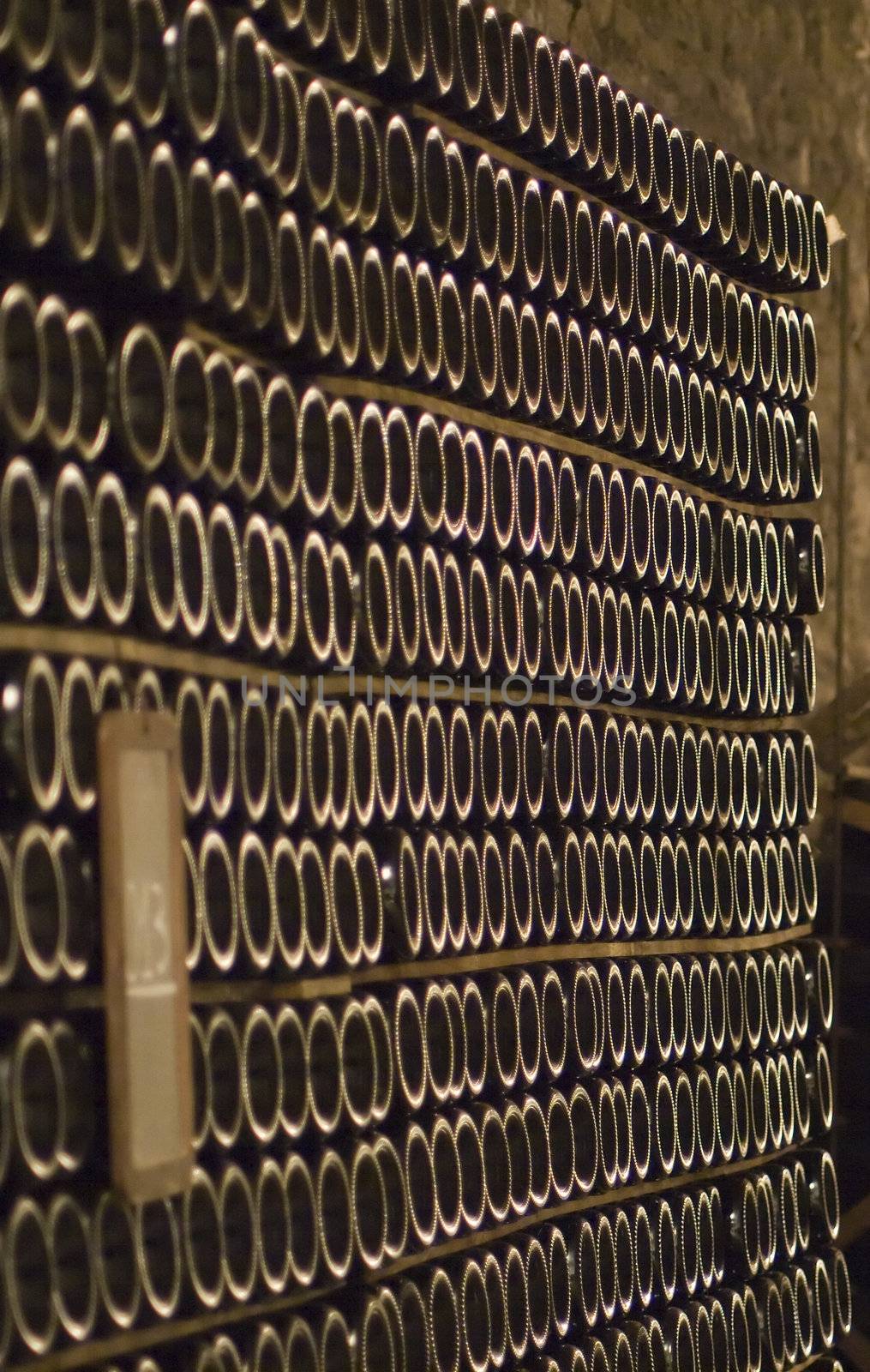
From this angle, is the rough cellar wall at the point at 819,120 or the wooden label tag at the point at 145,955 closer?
the wooden label tag at the point at 145,955

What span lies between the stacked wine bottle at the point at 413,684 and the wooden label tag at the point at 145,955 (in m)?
0.05

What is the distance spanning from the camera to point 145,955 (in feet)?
11.2

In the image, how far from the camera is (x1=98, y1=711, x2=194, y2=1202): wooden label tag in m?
3.36

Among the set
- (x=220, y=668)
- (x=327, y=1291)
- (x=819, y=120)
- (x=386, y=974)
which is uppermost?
(x=819, y=120)

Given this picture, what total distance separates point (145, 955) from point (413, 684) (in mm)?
1233

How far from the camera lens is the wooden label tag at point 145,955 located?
3.36 m

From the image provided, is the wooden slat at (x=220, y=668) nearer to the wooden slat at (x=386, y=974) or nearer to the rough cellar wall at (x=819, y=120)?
the wooden slat at (x=386, y=974)

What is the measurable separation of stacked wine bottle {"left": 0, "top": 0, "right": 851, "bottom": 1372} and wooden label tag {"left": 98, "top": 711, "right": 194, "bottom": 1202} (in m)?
0.05

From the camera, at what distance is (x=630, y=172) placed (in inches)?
217

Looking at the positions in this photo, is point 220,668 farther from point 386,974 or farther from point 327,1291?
point 327,1291

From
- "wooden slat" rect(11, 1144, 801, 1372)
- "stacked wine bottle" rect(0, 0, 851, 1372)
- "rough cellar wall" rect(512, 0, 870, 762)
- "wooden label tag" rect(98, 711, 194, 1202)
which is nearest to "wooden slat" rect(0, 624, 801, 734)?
"stacked wine bottle" rect(0, 0, 851, 1372)

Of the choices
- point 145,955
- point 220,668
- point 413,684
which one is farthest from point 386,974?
point 145,955

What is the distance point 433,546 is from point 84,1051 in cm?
159

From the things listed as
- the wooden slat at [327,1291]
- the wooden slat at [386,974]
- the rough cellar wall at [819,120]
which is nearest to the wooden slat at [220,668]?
the wooden slat at [386,974]
